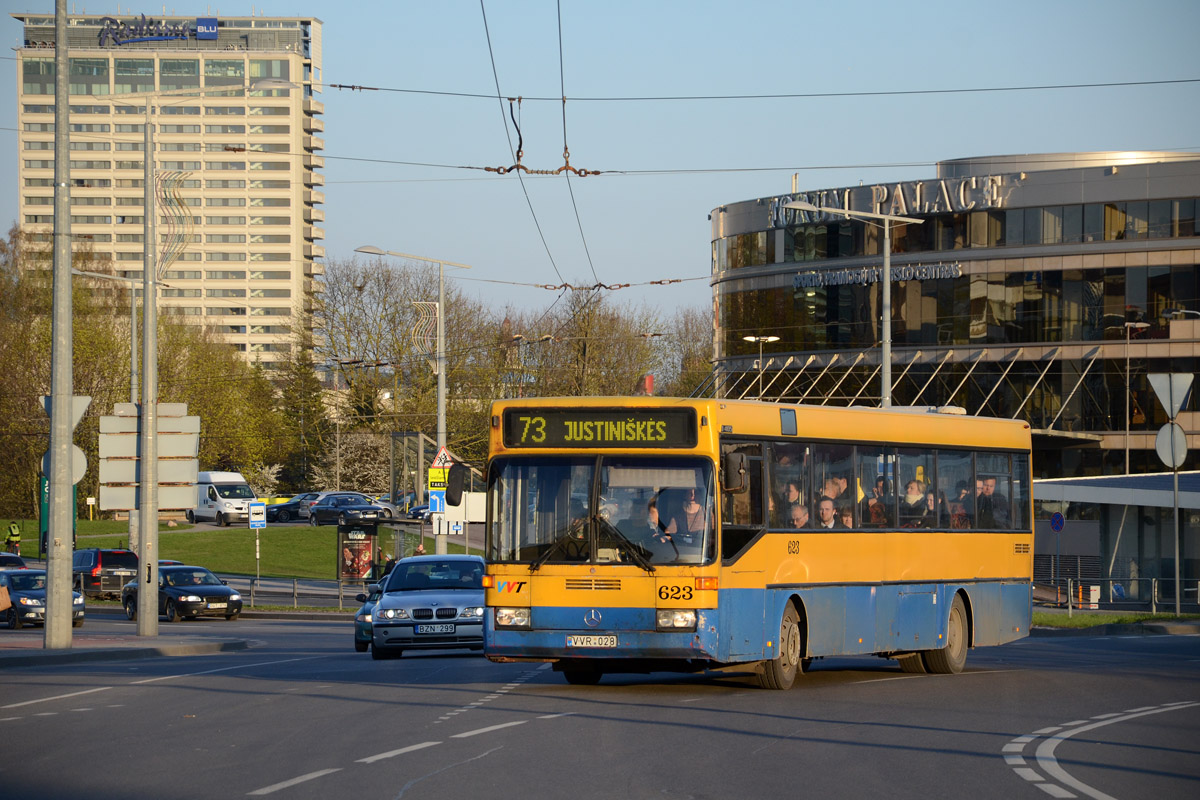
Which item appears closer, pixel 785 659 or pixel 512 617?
pixel 512 617

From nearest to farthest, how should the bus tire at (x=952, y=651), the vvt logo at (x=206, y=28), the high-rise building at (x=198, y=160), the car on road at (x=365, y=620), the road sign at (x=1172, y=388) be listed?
the bus tire at (x=952, y=651) → the car on road at (x=365, y=620) → the road sign at (x=1172, y=388) → the high-rise building at (x=198, y=160) → the vvt logo at (x=206, y=28)

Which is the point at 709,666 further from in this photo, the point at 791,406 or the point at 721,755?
the point at 721,755

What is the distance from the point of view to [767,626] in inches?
610

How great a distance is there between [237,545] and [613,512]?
178 ft

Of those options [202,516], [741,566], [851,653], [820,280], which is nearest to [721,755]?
[741,566]

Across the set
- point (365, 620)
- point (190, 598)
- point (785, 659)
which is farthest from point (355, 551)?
point (785, 659)

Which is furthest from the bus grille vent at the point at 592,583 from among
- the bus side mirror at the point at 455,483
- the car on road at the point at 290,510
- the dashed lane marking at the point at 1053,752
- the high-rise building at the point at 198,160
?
the high-rise building at the point at 198,160

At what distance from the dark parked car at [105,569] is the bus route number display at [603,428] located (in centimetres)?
3612

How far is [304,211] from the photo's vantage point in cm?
15438

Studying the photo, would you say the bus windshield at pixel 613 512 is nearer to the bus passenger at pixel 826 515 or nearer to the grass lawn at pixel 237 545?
the bus passenger at pixel 826 515

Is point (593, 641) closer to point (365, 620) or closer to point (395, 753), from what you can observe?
point (395, 753)

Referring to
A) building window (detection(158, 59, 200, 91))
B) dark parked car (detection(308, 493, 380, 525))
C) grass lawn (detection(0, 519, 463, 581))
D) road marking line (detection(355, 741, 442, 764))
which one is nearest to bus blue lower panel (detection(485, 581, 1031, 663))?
road marking line (detection(355, 741, 442, 764))

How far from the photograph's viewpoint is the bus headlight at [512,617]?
15195 mm

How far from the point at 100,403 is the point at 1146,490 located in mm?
47203
